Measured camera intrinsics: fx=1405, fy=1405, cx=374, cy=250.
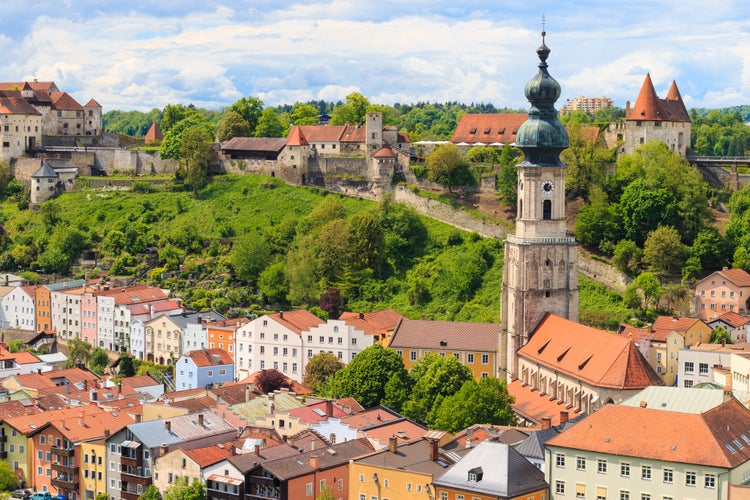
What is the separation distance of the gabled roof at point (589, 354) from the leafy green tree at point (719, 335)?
10.7 m

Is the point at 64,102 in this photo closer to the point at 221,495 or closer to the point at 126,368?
the point at 126,368

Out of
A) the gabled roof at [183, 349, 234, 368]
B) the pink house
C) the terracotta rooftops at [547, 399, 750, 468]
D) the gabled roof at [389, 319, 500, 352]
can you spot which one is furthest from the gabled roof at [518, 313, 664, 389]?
Result: the gabled roof at [183, 349, 234, 368]

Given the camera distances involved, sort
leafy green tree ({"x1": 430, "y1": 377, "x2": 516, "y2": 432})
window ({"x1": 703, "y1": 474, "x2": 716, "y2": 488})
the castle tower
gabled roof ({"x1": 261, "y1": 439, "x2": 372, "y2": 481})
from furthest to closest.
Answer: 1. the castle tower
2. leafy green tree ({"x1": 430, "y1": 377, "x2": 516, "y2": 432})
3. gabled roof ({"x1": 261, "y1": 439, "x2": 372, "y2": 481})
4. window ({"x1": 703, "y1": 474, "x2": 716, "y2": 488})

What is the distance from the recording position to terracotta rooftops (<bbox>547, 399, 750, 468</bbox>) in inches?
2137

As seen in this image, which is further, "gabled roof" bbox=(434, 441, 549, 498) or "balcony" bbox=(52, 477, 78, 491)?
"balcony" bbox=(52, 477, 78, 491)

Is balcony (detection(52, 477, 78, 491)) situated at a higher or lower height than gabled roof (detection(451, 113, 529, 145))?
lower

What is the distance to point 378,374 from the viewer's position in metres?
74.9

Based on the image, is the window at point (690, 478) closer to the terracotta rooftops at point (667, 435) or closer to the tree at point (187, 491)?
the terracotta rooftops at point (667, 435)

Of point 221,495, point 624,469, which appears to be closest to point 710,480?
point 624,469

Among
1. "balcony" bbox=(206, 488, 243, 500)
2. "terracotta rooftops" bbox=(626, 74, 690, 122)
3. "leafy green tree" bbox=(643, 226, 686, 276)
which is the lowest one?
"balcony" bbox=(206, 488, 243, 500)

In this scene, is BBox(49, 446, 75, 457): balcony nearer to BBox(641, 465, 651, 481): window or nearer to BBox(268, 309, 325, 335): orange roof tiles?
BBox(268, 309, 325, 335): orange roof tiles

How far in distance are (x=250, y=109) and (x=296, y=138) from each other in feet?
58.3

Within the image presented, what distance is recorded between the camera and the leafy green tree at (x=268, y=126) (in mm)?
127938

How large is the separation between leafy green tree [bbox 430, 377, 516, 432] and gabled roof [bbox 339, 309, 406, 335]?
59.8 ft
